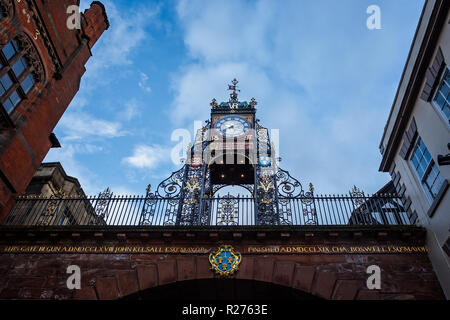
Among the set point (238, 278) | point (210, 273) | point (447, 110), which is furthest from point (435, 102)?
point (210, 273)

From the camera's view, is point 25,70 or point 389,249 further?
point 25,70

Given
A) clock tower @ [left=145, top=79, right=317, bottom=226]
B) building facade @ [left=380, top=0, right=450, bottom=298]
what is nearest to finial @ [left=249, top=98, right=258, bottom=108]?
clock tower @ [left=145, top=79, right=317, bottom=226]

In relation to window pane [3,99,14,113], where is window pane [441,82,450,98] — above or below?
below

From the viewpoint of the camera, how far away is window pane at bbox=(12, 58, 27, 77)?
12.8m

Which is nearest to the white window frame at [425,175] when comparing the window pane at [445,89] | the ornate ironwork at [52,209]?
the window pane at [445,89]

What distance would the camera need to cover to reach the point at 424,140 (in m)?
10.7

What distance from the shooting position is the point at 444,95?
968 centimetres

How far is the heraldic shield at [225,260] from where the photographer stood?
1022cm

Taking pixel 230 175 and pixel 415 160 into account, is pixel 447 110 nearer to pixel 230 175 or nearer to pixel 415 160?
pixel 415 160

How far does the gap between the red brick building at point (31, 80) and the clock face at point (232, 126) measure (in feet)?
25.5

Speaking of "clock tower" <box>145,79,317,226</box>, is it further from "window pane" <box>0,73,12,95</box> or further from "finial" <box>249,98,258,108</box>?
"window pane" <box>0,73,12,95</box>
